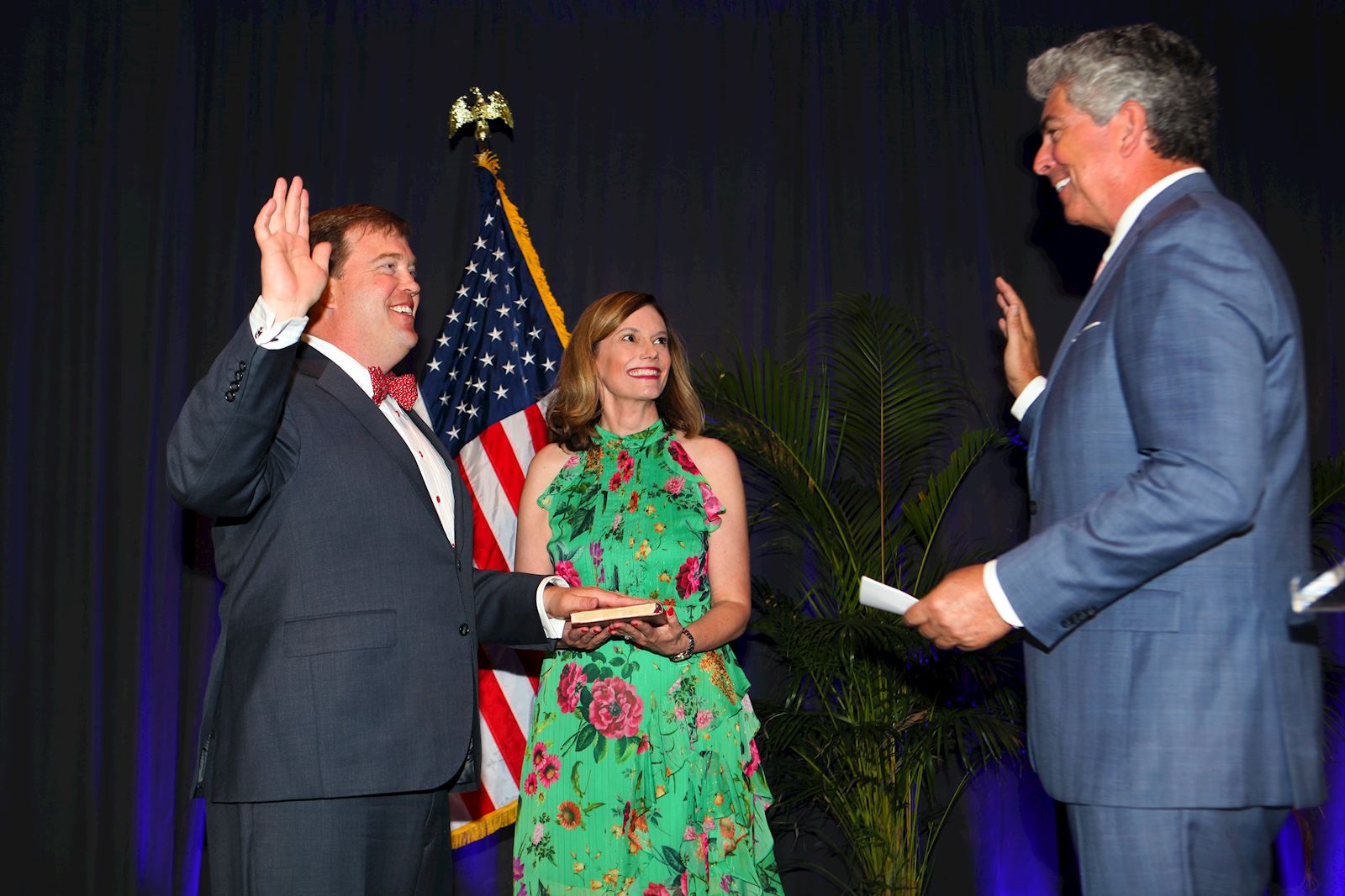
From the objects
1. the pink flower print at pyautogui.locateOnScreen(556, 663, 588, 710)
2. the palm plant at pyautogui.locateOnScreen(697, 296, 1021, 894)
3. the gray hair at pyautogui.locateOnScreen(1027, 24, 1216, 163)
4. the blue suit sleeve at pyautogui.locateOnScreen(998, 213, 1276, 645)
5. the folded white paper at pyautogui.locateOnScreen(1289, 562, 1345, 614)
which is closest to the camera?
the folded white paper at pyautogui.locateOnScreen(1289, 562, 1345, 614)

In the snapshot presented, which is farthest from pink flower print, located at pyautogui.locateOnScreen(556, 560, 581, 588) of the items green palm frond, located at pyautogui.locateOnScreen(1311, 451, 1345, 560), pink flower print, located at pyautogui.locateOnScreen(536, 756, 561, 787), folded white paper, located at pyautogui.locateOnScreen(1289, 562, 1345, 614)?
green palm frond, located at pyautogui.locateOnScreen(1311, 451, 1345, 560)

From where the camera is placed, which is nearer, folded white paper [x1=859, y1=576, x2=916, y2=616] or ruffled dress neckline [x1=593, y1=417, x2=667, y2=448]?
folded white paper [x1=859, y1=576, x2=916, y2=616]

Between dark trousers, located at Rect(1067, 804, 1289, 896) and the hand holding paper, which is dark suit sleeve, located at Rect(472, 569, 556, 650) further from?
dark trousers, located at Rect(1067, 804, 1289, 896)

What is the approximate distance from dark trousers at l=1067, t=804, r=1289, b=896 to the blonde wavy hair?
7.09ft

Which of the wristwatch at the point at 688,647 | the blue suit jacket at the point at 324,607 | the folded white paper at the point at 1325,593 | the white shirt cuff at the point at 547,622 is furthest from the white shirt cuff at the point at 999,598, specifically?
the wristwatch at the point at 688,647

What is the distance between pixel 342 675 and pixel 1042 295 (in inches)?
149

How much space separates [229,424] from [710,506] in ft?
5.66

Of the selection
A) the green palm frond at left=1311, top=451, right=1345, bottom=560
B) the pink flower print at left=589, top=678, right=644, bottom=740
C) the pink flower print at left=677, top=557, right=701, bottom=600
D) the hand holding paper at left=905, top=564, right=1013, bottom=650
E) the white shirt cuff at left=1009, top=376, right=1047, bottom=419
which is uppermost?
the white shirt cuff at left=1009, top=376, right=1047, bottom=419

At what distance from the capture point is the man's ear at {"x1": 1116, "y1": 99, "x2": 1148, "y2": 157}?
1.96m

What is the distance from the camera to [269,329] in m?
1.99

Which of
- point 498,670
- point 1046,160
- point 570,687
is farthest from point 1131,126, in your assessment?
point 498,670

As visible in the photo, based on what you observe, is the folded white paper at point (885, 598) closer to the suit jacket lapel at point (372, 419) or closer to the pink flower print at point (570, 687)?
the suit jacket lapel at point (372, 419)

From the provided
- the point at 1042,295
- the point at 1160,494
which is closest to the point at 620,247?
the point at 1042,295

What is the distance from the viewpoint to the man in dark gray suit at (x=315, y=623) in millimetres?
2053
